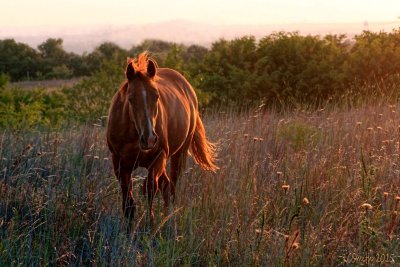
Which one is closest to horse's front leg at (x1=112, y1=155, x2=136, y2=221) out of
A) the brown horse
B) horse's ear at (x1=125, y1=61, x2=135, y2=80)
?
the brown horse

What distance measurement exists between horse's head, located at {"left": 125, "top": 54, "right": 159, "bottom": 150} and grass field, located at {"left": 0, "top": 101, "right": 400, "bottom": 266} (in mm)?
567

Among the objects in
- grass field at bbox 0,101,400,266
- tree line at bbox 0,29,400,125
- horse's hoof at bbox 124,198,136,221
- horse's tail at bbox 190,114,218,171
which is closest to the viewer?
grass field at bbox 0,101,400,266

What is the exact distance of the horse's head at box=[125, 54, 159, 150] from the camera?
172 inches

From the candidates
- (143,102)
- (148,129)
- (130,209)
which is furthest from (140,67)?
(130,209)

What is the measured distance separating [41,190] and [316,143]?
11.3 feet

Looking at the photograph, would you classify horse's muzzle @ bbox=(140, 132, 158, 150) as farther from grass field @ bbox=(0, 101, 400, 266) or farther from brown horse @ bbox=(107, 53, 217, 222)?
grass field @ bbox=(0, 101, 400, 266)

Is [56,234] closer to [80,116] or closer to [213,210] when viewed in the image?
[213,210]

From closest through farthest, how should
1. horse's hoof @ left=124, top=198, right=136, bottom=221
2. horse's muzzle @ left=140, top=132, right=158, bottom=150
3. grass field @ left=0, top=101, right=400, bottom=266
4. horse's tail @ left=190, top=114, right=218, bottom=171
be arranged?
grass field @ left=0, top=101, right=400, bottom=266, horse's muzzle @ left=140, top=132, right=158, bottom=150, horse's hoof @ left=124, top=198, right=136, bottom=221, horse's tail @ left=190, top=114, right=218, bottom=171

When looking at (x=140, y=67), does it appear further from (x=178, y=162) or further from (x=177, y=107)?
(x=178, y=162)

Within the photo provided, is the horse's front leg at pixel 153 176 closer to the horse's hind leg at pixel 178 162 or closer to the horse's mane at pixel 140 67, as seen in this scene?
the horse's mane at pixel 140 67

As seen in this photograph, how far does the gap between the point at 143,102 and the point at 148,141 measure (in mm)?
354

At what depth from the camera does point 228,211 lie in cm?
411

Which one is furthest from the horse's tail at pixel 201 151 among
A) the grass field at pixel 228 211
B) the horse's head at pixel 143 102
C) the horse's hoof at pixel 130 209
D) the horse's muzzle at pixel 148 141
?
the horse's muzzle at pixel 148 141

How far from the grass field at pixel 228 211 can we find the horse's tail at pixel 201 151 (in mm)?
130
